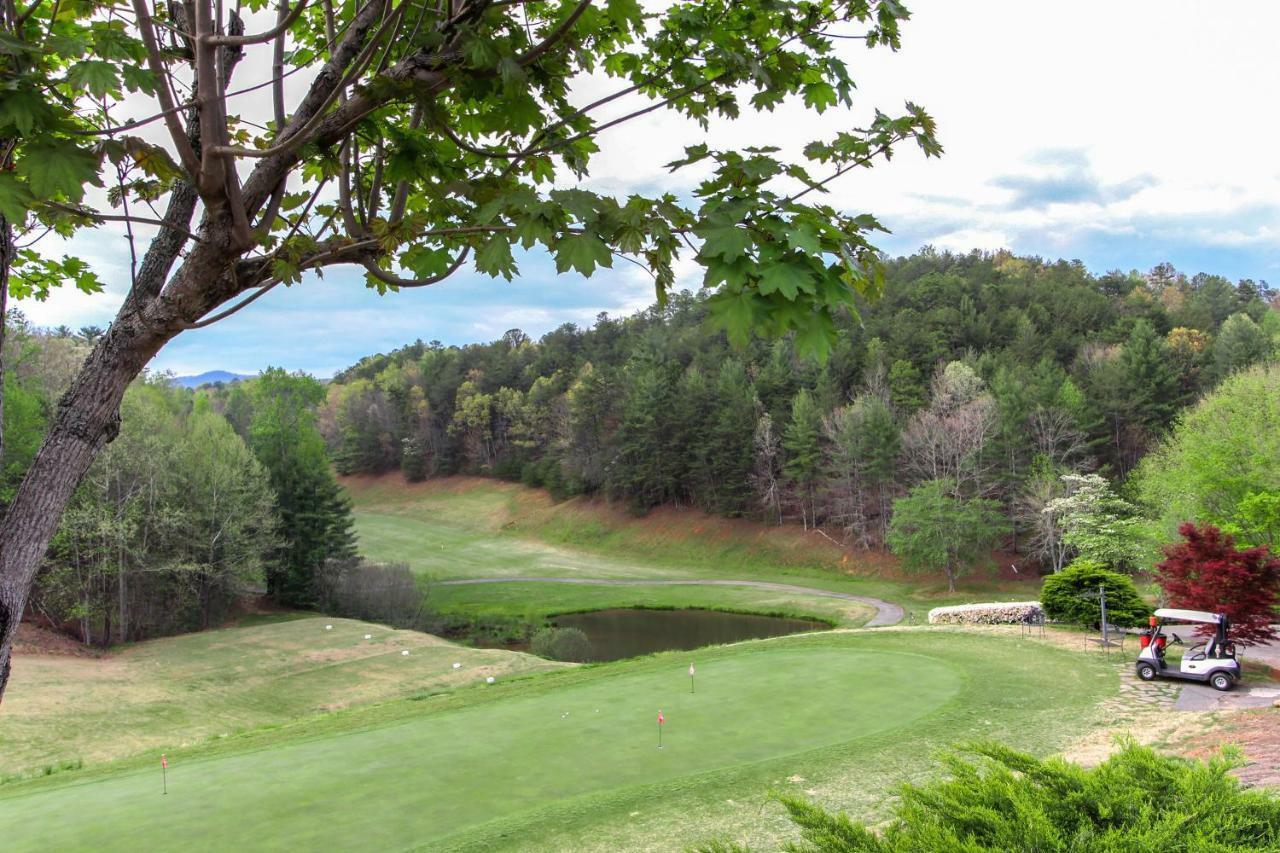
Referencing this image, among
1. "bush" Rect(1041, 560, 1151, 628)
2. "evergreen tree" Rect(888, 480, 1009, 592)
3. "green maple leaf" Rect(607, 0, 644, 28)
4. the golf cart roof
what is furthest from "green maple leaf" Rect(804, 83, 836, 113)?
"evergreen tree" Rect(888, 480, 1009, 592)

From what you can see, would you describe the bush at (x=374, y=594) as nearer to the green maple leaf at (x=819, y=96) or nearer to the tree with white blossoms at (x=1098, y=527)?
the tree with white blossoms at (x=1098, y=527)

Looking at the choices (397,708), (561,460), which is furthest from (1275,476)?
(561,460)

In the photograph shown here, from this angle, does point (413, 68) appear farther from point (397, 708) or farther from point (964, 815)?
point (397, 708)

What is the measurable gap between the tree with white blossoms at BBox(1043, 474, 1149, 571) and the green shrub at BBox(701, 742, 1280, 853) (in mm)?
29599

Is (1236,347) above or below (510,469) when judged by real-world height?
above

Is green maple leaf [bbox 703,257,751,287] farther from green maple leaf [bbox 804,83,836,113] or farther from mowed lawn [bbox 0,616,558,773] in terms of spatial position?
mowed lawn [bbox 0,616,558,773]

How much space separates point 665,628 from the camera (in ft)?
116

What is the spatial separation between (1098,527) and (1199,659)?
1962cm

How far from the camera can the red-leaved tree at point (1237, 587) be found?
53.8 feet

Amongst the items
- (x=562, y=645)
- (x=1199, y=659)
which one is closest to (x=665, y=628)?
(x=562, y=645)

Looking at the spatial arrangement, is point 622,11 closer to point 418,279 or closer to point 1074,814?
point 418,279

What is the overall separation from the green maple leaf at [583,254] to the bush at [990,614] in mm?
25997

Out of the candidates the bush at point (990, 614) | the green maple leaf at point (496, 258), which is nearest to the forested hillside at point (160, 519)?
the bush at point (990, 614)

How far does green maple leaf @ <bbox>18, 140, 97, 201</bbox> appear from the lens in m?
2.81
